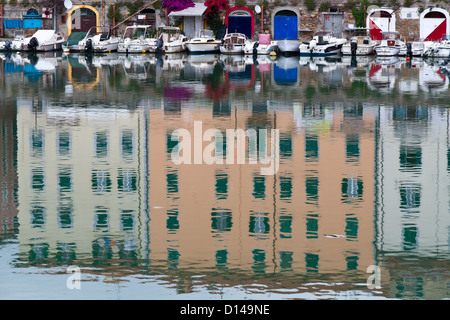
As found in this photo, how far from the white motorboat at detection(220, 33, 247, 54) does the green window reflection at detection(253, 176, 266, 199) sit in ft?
210

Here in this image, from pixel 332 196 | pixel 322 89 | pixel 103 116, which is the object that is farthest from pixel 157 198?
pixel 322 89

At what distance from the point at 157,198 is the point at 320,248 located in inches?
227

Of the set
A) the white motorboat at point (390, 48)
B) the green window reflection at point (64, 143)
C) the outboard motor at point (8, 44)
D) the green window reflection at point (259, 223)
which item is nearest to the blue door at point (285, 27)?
the white motorboat at point (390, 48)

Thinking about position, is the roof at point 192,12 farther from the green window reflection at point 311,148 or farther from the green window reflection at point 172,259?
the green window reflection at point 172,259

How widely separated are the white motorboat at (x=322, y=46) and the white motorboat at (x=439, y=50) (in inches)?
335

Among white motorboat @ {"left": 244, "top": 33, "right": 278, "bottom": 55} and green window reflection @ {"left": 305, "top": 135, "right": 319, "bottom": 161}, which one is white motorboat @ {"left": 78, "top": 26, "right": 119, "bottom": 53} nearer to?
white motorboat @ {"left": 244, "top": 33, "right": 278, "bottom": 55}

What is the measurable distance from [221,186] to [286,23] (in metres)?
71.8

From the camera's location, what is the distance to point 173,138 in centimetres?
3158

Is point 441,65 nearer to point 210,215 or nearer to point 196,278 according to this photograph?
point 210,215

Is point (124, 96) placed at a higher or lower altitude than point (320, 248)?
higher

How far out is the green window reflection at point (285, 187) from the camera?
23.3 metres

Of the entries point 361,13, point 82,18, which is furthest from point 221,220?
point 82,18

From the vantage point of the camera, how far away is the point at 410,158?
91.6 feet

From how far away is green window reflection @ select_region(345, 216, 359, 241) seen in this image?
63.7 feet
